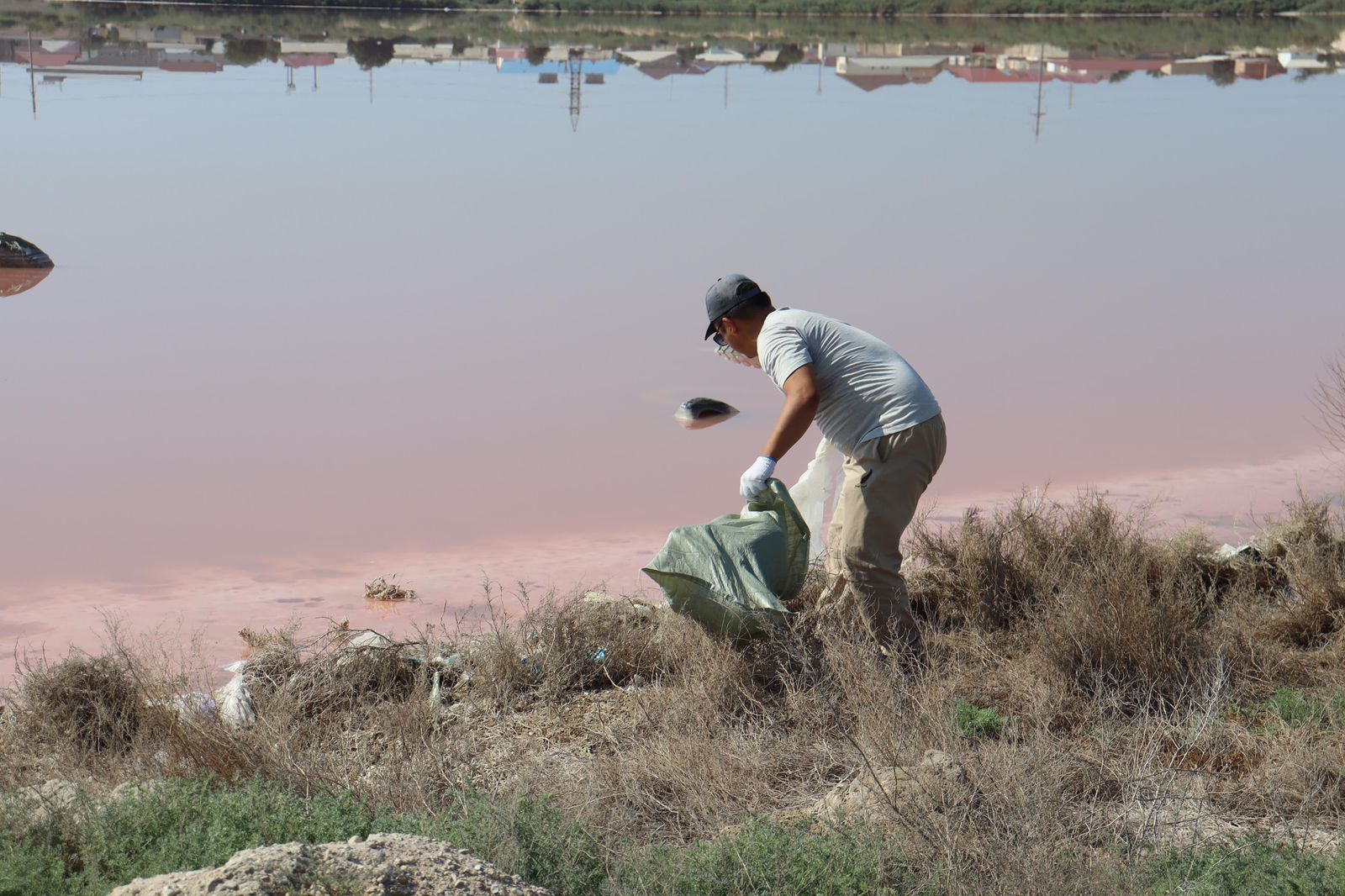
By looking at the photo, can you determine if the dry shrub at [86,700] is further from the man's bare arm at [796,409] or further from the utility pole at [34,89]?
the utility pole at [34,89]

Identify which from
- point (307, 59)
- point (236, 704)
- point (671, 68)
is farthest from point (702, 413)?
point (307, 59)

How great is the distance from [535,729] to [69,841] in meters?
1.57

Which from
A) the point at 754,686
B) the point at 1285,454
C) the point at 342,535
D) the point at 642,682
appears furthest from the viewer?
the point at 1285,454

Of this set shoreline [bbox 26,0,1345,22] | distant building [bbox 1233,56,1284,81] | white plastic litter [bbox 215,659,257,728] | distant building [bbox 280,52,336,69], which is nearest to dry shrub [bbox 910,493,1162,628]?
white plastic litter [bbox 215,659,257,728]

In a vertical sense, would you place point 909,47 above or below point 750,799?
above

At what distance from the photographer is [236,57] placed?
1355 inches

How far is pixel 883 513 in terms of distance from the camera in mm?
4910

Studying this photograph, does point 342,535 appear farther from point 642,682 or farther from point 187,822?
point 187,822

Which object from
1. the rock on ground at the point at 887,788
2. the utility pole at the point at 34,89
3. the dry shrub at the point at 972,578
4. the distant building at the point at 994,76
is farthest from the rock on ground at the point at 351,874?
the distant building at the point at 994,76

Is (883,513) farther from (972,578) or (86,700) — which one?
(86,700)

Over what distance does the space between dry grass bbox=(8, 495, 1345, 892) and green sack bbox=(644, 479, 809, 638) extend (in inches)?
4.1

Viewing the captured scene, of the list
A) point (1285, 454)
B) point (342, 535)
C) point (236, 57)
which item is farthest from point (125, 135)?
point (1285, 454)

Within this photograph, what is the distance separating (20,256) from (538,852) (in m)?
11.1

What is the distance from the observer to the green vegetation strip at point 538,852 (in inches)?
132
